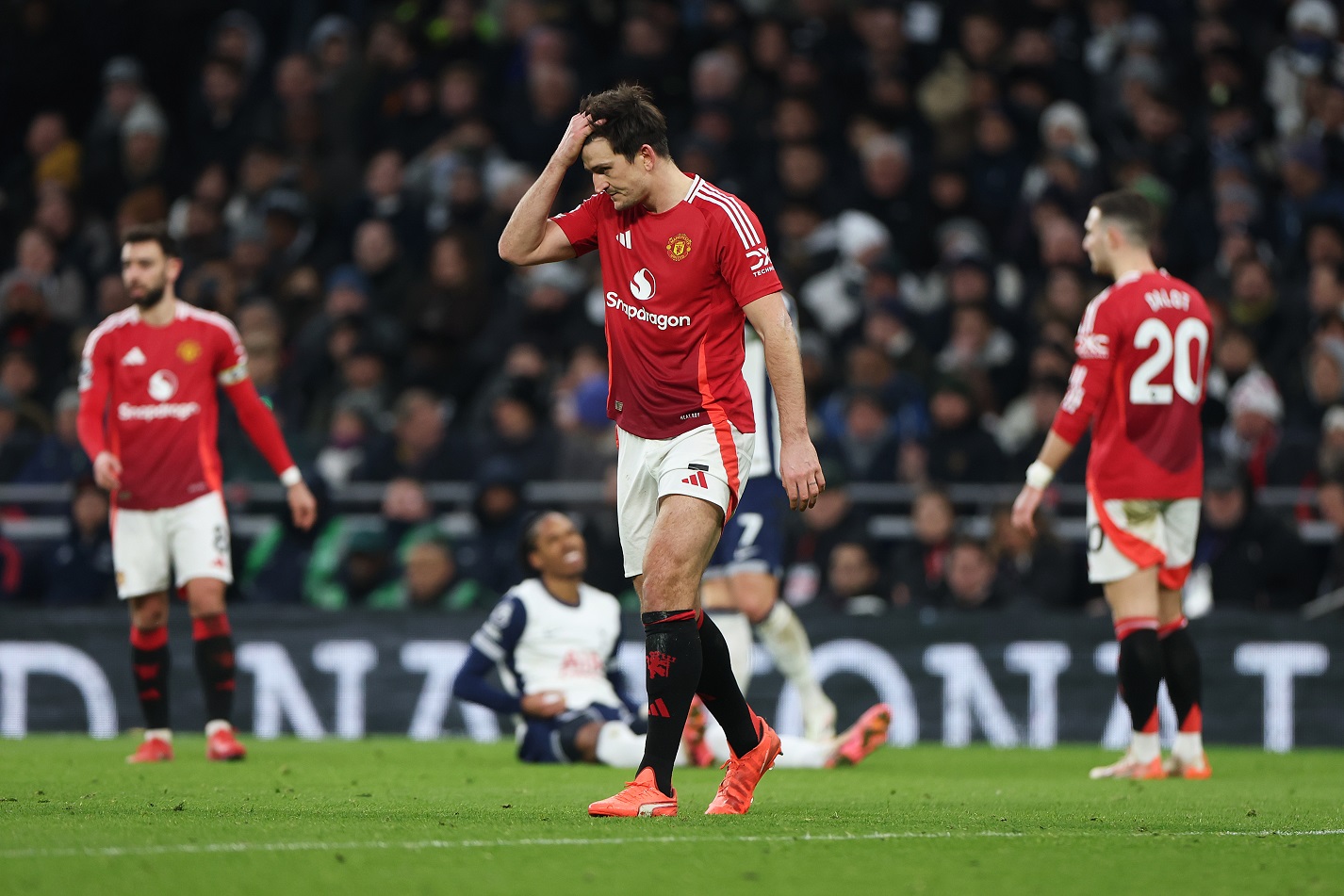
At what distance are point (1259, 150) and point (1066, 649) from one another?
5931mm

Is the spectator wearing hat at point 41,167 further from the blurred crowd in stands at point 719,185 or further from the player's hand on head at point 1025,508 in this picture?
the player's hand on head at point 1025,508

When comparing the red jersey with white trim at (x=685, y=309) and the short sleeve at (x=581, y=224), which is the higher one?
the short sleeve at (x=581, y=224)

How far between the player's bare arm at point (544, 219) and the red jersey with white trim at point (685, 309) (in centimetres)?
25

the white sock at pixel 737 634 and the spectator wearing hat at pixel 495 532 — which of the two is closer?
the white sock at pixel 737 634

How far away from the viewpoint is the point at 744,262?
20.7 ft

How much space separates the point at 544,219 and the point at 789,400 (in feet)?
3.54


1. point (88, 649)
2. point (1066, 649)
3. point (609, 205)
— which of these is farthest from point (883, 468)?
point (609, 205)

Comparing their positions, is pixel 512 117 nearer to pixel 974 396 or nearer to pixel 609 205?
pixel 974 396

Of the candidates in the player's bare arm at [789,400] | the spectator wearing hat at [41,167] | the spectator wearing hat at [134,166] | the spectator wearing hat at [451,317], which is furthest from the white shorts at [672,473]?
the spectator wearing hat at [41,167]

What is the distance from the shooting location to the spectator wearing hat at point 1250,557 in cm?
1210

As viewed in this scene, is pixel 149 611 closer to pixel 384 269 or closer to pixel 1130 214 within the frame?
pixel 1130 214

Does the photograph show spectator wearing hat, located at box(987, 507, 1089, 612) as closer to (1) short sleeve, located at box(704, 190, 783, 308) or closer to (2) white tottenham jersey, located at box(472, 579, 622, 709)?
(2) white tottenham jersey, located at box(472, 579, 622, 709)

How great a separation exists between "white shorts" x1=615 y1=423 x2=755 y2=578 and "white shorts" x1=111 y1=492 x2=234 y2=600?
144 inches

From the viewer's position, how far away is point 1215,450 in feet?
42.2
